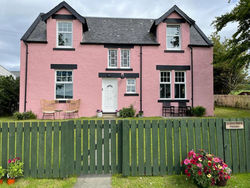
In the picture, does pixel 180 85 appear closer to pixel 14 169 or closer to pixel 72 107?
pixel 72 107

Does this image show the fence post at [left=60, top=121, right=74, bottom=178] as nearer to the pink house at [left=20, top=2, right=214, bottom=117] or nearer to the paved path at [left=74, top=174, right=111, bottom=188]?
the paved path at [left=74, top=174, right=111, bottom=188]

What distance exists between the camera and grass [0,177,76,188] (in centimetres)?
283

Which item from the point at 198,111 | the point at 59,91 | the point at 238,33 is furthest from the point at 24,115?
the point at 238,33

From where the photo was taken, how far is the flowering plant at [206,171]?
2695 mm

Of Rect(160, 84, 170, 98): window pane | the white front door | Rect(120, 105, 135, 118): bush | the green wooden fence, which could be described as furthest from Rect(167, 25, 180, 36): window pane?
the green wooden fence

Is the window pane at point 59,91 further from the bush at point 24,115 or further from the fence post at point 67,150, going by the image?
the fence post at point 67,150

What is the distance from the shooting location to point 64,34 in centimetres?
1062

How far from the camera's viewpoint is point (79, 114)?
34.5 feet

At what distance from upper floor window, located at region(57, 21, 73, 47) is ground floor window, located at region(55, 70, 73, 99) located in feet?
6.98

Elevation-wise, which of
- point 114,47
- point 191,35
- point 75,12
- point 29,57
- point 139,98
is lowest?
point 139,98

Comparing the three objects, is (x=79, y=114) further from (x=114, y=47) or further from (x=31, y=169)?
(x=31, y=169)

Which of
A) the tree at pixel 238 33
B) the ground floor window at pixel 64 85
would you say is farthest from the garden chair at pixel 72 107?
the tree at pixel 238 33

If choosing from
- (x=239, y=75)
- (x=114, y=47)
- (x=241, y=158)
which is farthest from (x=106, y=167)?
(x=239, y=75)

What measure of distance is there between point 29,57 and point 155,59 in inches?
372
